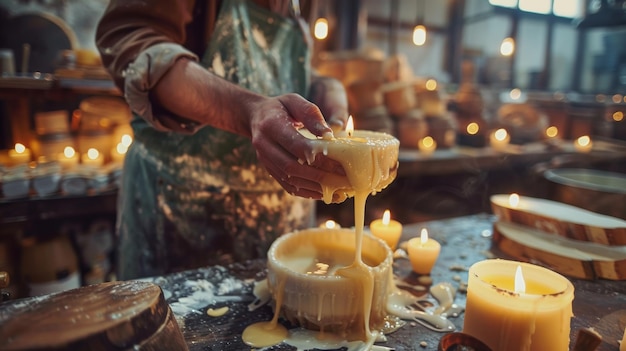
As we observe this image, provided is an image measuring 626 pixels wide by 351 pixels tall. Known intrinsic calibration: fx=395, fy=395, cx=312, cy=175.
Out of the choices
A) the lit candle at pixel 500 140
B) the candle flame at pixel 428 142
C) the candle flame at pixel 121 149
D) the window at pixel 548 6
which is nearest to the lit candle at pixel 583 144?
the lit candle at pixel 500 140

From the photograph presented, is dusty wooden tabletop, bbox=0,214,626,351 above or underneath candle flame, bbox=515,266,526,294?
underneath

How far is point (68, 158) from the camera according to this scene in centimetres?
344

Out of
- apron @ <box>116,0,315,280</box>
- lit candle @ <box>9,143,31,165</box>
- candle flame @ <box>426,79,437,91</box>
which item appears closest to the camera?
apron @ <box>116,0,315,280</box>

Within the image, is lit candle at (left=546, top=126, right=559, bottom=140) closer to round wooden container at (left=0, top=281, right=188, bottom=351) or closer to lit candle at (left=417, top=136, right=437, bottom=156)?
lit candle at (left=417, top=136, right=437, bottom=156)

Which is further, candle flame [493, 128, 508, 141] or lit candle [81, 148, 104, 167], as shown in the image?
candle flame [493, 128, 508, 141]

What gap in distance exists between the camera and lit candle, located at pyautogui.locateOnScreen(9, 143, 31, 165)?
3285 mm

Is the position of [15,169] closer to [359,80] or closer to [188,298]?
→ [188,298]

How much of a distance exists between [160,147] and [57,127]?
2.23 metres

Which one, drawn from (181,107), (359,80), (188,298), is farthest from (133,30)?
(359,80)

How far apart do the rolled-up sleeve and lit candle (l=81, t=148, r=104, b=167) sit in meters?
2.02

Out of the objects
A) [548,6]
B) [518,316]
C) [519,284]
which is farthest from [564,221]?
[548,6]

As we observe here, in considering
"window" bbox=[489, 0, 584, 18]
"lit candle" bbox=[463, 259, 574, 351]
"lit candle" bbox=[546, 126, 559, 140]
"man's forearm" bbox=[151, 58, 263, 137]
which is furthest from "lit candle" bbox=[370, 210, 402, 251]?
"window" bbox=[489, 0, 584, 18]

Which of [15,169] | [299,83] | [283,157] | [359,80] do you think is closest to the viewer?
[283,157]

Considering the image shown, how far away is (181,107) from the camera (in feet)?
5.23
